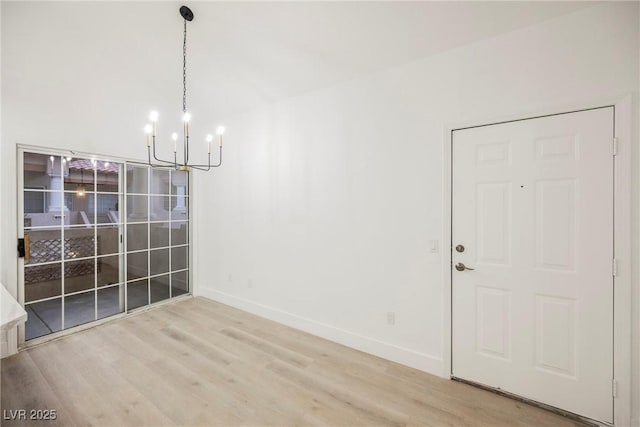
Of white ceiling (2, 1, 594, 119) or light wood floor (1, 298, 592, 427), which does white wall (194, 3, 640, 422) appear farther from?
light wood floor (1, 298, 592, 427)

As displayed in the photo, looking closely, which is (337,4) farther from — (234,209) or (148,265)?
(148,265)

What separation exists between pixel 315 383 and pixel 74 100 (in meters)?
4.06

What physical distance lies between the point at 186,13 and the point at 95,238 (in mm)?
2933

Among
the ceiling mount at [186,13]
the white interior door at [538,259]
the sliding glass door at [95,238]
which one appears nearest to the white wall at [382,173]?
the white interior door at [538,259]

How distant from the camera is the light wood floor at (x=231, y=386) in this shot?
1.86 meters

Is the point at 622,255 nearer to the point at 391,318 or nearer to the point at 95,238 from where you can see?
the point at 391,318

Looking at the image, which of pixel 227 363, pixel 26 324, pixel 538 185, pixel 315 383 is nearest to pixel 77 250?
pixel 26 324

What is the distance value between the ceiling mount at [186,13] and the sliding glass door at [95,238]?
2264 millimetres

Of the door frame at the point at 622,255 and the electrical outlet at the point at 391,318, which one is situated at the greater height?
the door frame at the point at 622,255

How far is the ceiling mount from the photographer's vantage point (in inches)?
88.9

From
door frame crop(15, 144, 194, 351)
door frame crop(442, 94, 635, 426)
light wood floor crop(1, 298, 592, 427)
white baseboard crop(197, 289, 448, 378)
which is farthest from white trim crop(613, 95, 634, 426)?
door frame crop(15, 144, 194, 351)

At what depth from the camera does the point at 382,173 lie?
2635 mm

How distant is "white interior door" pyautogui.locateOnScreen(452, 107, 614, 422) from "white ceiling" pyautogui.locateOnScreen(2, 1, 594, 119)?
2.82 ft

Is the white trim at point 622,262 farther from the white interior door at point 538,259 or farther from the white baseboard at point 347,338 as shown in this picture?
the white baseboard at point 347,338
